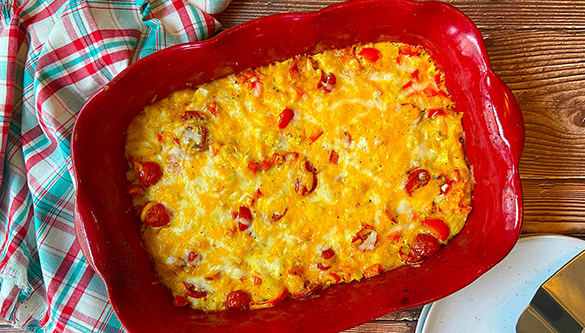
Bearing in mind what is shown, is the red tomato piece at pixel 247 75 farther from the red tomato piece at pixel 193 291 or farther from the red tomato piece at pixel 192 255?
the red tomato piece at pixel 193 291

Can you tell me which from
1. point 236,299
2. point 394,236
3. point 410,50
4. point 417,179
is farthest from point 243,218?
point 410,50

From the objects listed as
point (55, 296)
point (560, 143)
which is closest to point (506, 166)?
point (560, 143)

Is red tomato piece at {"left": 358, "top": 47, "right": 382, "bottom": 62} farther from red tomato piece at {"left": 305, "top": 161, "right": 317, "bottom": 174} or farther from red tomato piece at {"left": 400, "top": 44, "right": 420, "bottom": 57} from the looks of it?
red tomato piece at {"left": 305, "top": 161, "right": 317, "bottom": 174}

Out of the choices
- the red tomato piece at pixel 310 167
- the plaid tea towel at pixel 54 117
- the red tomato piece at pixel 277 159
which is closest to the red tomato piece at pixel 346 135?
the red tomato piece at pixel 310 167

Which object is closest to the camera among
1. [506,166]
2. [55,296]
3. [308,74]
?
[506,166]

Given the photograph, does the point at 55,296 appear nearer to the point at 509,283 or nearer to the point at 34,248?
the point at 34,248

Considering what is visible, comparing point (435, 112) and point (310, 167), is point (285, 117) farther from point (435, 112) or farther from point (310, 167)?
point (435, 112)
